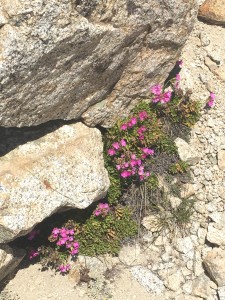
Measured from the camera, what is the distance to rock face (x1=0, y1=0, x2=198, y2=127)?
518 centimetres

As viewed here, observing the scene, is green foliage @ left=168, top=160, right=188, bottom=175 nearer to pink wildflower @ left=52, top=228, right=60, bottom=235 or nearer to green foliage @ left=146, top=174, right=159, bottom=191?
green foliage @ left=146, top=174, right=159, bottom=191

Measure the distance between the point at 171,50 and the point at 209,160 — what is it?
7.21ft

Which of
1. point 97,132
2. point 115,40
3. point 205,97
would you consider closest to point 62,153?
point 97,132

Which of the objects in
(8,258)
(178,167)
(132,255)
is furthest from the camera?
(178,167)

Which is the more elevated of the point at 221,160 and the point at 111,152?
the point at 111,152

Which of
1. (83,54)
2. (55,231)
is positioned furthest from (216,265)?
(83,54)

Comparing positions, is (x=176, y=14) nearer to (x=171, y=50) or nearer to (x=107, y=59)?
(x=171, y=50)

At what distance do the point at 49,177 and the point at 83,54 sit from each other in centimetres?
194

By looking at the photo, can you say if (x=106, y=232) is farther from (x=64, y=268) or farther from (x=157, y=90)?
(x=157, y=90)

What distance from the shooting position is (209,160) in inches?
324

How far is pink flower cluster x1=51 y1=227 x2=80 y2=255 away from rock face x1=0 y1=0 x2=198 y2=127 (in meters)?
1.90

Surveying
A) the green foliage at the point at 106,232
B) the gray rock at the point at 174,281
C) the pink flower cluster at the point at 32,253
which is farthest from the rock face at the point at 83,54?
the gray rock at the point at 174,281

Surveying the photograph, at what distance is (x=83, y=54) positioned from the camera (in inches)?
236

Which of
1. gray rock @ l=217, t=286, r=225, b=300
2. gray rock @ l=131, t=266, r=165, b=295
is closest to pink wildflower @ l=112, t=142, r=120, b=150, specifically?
gray rock @ l=131, t=266, r=165, b=295
